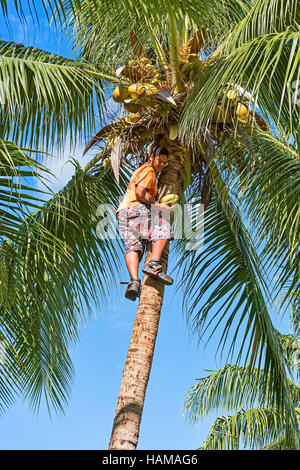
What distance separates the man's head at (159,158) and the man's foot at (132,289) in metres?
1.01

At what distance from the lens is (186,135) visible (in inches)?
214

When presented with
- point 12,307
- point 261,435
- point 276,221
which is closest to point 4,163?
point 12,307

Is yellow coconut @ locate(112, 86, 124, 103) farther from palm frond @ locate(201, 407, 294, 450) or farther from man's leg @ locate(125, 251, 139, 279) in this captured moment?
palm frond @ locate(201, 407, 294, 450)

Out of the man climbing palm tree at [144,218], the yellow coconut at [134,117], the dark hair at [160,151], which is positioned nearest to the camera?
the man climbing palm tree at [144,218]

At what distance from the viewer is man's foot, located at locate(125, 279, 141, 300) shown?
5.20m

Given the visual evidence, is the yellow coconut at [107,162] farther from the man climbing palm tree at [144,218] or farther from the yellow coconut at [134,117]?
the man climbing palm tree at [144,218]

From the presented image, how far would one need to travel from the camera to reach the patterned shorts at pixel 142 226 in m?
5.50

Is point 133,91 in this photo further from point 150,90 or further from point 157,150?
point 157,150

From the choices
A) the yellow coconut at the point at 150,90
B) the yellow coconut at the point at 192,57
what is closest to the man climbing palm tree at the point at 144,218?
the yellow coconut at the point at 150,90

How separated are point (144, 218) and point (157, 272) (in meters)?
0.53

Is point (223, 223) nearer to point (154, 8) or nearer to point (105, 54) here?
point (105, 54)

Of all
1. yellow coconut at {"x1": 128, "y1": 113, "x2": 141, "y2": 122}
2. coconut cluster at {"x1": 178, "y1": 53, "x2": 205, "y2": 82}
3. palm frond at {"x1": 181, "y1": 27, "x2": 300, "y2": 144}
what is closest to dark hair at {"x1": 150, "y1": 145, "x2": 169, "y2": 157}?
palm frond at {"x1": 181, "y1": 27, "x2": 300, "y2": 144}

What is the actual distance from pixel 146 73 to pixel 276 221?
5.29 feet

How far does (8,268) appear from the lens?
16.2 feet
